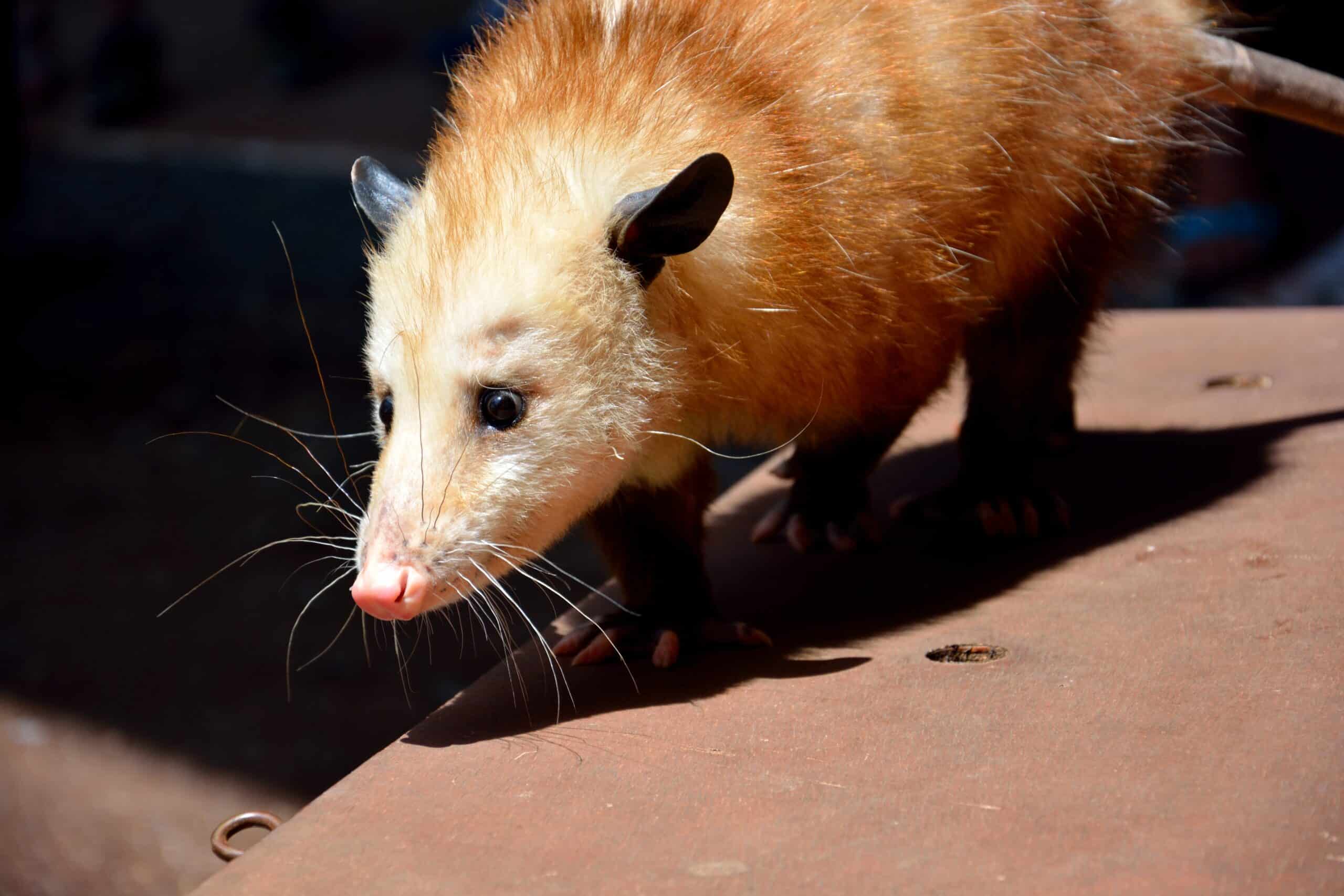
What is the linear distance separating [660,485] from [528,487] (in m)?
0.34

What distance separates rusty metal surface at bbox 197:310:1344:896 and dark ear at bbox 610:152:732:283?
0.57 metres

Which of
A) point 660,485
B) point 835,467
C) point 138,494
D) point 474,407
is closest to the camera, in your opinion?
point 474,407

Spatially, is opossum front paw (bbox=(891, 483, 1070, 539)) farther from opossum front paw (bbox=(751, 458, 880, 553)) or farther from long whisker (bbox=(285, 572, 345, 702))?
long whisker (bbox=(285, 572, 345, 702))

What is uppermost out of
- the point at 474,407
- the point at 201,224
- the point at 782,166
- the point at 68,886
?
the point at 782,166

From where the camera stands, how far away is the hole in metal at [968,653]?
1794mm

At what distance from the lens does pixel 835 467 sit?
7.81 feet

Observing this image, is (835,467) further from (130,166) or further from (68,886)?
(130,166)

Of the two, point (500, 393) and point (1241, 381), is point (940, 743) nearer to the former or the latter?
point (500, 393)

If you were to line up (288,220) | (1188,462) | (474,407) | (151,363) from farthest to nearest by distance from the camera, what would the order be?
(288,220)
(151,363)
(1188,462)
(474,407)

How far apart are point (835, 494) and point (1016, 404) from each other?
1.21ft

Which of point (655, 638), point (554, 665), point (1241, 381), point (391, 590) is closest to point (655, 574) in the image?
point (655, 638)

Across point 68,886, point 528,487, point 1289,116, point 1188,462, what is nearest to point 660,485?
point 528,487

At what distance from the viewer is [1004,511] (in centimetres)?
241

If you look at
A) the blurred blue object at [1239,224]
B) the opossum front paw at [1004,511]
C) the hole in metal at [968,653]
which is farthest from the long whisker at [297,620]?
the blurred blue object at [1239,224]
